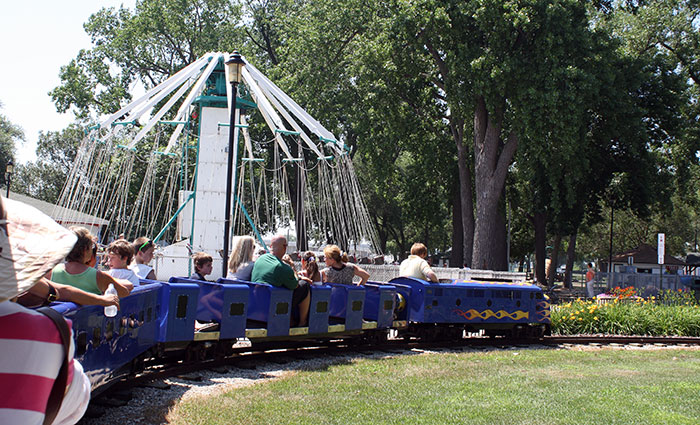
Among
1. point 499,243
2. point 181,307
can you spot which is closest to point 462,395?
point 181,307

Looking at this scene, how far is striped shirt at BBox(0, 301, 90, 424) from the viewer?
2553 mm

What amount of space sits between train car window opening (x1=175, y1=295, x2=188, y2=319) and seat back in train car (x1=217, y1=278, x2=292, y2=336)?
110 cm

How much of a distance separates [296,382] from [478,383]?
2413 millimetres

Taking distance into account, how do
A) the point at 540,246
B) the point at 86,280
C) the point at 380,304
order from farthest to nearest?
the point at 540,246
the point at 380,304
the point at 86,280

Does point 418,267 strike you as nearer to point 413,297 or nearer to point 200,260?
point 413,297

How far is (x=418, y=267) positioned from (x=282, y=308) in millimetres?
4066

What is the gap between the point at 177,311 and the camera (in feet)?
30.7

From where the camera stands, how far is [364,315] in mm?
13078

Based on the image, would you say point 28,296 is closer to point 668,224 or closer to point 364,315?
point 364,315

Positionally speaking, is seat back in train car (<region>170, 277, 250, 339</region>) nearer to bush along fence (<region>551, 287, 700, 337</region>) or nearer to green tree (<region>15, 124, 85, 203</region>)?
bush along fence (<region>551, 287, 700, 337</region>)

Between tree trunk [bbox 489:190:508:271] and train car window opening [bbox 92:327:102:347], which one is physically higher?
tree trunk [bbox 489:190:508:271]

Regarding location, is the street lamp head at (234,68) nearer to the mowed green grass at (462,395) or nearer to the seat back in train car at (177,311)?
the seat back in train car at (177,311)

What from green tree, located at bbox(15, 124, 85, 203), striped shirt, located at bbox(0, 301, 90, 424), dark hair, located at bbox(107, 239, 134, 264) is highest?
green tree, located at bbox(15, 124, 85, 203)

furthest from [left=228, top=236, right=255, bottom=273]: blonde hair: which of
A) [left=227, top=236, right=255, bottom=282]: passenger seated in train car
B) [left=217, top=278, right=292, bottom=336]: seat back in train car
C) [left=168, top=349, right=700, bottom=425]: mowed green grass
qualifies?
[left=168, top=349, right=700, bottom=425]: mowed green grass
